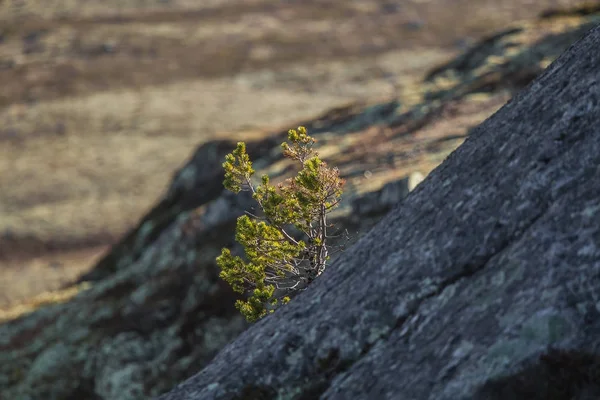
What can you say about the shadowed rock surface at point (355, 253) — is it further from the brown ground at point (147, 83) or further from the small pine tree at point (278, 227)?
the brown ground at point (147, 83)

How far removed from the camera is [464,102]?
50625 millimetres

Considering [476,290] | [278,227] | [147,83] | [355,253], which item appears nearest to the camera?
[476,290]

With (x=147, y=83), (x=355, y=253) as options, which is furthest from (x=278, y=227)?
(x=147, y=83)

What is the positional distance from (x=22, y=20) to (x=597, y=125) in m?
170

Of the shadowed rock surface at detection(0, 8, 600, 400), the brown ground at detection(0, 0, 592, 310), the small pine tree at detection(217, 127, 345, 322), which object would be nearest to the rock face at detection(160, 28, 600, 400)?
the shadowed rock surface at detection(0, 8, 600, 400)

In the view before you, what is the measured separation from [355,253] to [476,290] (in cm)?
390

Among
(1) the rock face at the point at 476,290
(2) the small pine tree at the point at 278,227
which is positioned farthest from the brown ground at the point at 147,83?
(1) the rock face at the point at 476,290

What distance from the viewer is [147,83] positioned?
128 metres

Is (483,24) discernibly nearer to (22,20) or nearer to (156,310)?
(22,20)

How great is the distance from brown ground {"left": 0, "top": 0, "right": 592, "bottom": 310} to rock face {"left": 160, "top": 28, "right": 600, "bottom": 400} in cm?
3073

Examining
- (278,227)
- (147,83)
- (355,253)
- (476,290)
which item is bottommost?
(476,290)

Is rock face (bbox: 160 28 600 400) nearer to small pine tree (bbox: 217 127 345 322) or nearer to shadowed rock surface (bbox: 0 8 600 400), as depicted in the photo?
shadowed rock surface (bbox: 0 8 600 400)

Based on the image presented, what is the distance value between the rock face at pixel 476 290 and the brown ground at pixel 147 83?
1210 inches

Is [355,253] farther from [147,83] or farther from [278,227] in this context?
[147,83]
